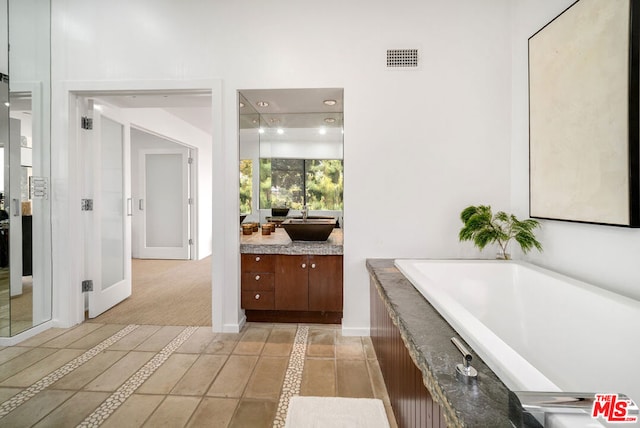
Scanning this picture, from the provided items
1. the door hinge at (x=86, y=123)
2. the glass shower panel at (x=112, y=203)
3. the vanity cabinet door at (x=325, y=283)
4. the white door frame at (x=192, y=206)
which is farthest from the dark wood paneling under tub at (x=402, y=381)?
the white door frame at (x=192, y=206)

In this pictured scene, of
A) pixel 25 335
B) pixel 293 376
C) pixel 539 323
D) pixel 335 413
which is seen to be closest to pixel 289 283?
pixel 293 376

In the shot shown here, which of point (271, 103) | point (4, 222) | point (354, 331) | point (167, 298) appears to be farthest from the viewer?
point (167, 298)

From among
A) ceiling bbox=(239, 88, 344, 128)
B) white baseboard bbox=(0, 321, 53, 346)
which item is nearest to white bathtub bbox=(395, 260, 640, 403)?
ceiling bbox=(239, 88, 344, 128)

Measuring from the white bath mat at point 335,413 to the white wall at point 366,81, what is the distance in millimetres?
868

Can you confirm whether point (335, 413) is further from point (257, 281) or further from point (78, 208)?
point (78, 208)

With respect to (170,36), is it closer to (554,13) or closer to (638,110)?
(554,13)

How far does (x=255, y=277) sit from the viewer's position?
8.65 ft

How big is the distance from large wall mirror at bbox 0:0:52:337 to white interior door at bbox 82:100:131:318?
0.29 m

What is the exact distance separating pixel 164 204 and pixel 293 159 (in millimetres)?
3533

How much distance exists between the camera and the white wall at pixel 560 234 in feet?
5.06

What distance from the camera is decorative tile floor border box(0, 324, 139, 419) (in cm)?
167

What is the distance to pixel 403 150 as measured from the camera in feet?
8.18

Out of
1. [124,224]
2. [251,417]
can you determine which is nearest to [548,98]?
[251,417]

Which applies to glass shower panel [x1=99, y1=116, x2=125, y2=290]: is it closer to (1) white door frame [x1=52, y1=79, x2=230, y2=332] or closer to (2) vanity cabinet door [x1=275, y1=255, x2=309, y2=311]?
(1) white door frame [x1=52, y1=79, x2=230, y2=332]
